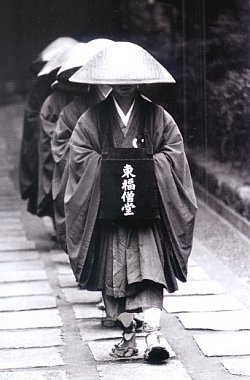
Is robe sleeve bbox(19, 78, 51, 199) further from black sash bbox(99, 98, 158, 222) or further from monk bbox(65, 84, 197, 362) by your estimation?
black sash bbox(99, 98, 158, 222)

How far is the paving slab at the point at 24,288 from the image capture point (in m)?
8.05

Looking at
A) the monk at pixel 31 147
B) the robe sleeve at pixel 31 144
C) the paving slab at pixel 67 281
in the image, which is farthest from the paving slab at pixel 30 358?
the robe sleeve at pixel 31 144

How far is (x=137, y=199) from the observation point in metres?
6.06

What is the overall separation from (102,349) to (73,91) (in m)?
2.65

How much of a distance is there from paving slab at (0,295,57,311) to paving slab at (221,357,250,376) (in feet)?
6.43

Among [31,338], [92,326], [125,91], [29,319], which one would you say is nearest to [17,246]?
[29,319]

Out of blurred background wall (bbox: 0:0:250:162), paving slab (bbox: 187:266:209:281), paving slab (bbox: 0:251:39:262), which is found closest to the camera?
paving slab (bbox: 187:266:209:281)

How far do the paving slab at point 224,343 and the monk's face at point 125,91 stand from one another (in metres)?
1.66

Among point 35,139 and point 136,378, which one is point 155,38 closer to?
point 35,139

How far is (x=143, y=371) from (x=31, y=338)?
1.12 meters

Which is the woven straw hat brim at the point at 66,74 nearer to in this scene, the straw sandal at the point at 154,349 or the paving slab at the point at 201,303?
the paving slab at the point at 201,303

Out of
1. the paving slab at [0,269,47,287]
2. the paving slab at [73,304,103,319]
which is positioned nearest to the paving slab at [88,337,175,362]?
the paving slab at [73,304,103,319]

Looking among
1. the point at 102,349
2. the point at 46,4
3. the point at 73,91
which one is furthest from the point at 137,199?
the point at 46,4

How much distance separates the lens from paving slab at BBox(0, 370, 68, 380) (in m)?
5.81
